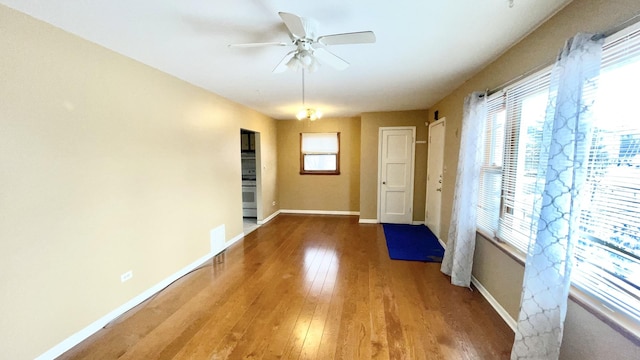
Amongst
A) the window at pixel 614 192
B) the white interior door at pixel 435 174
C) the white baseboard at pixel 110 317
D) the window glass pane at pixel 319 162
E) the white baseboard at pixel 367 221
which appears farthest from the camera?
the window glass pane at pixel 319 162

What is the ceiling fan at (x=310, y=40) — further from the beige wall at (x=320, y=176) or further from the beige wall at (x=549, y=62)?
the beige wall at (x=320, y=176)

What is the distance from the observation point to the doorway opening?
5.62 metres

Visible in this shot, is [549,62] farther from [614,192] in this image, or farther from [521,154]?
[614,192]

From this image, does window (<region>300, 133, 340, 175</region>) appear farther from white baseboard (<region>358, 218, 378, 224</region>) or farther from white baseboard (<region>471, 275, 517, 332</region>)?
white baseboard (<region>471, 275, 517, 332</region>)

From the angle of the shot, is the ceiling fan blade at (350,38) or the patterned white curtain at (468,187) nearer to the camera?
the ceiling fan blade at (350,38)

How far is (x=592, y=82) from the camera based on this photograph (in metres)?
1.39

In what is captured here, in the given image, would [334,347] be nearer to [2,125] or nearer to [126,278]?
[126,278]

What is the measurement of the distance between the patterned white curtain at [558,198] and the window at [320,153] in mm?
4832

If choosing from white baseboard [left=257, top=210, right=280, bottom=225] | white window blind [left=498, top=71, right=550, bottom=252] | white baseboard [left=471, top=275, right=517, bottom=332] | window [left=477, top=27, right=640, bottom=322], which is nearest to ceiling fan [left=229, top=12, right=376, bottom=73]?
window [left=477, top=27, right=640, bottom=322]

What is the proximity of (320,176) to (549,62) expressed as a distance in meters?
5.00

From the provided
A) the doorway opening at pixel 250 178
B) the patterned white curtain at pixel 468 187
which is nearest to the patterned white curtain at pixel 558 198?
the patterned white curtain at pixel 468 187

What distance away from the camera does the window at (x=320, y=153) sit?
6.36 meters

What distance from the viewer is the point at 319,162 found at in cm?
647

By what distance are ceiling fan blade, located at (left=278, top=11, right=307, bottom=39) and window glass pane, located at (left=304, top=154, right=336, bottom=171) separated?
4680 millimetres
